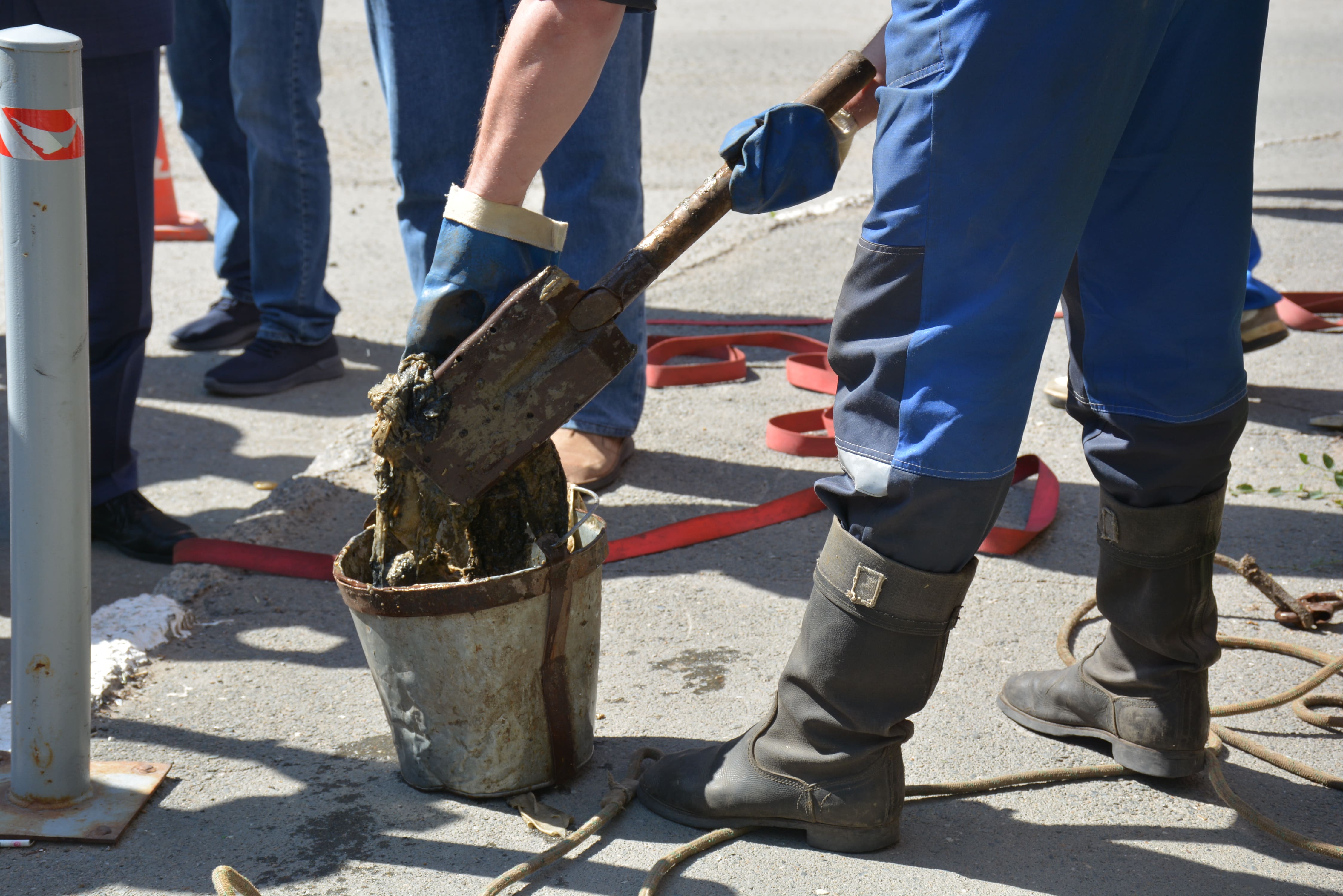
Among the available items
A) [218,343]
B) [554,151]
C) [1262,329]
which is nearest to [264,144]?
[218,343]

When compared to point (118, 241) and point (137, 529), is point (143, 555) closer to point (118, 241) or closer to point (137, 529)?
point (137, 529)

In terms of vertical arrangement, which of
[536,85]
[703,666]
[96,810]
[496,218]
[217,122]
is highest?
[217,122]

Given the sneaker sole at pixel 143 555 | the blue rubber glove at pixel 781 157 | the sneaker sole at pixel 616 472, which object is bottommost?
the sneaker sole at pixel 143 555

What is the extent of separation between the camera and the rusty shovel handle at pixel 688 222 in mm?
1966

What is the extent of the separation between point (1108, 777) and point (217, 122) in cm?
390

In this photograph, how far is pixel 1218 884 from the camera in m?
1.89

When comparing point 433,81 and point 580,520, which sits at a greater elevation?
point 433,81

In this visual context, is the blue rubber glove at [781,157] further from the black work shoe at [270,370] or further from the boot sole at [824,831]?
the black work shoe at [270,370]

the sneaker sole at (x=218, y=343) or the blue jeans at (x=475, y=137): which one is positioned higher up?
the blue jeans at (x=475, y=137)

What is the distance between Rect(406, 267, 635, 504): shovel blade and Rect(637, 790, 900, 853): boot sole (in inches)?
26.1

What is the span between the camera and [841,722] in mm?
1876

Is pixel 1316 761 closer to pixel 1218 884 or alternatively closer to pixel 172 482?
pixel 1218 884

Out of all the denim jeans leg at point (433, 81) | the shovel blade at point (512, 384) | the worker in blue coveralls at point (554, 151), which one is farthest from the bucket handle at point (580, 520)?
the denim jeans leg at point (433, 81)

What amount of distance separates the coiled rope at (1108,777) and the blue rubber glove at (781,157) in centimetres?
100
